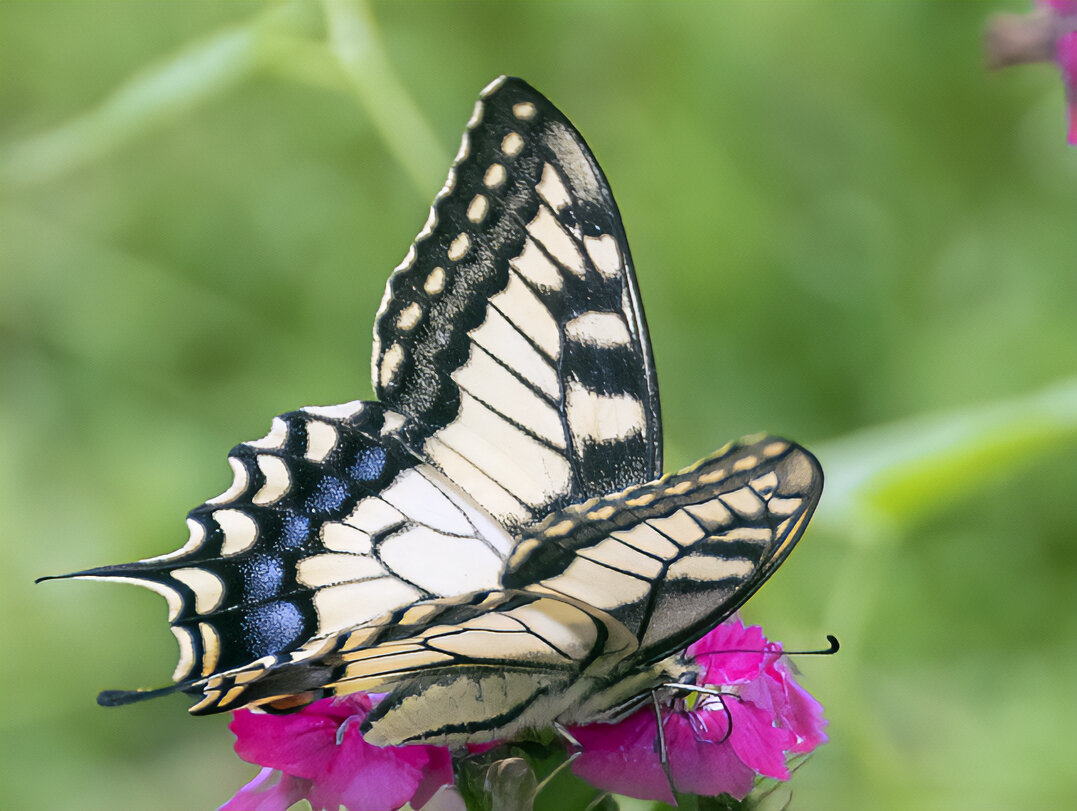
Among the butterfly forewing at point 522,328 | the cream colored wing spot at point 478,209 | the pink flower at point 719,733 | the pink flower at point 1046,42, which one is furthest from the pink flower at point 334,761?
the pink flower at point 1046,42

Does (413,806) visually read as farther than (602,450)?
No

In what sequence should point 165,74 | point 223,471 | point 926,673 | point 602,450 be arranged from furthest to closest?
point 223,471 < point 926,673 < point 165,74 < point 602,450

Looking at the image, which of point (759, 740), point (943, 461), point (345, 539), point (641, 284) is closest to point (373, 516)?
point (345, 539)

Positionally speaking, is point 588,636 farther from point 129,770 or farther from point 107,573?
point 129,770

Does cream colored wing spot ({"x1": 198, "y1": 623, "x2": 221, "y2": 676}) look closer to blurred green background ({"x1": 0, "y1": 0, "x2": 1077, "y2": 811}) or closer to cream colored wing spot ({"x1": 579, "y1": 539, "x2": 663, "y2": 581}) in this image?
cream colored wing spot ({"x1": 579, "y1": 539, "x2": 663, "y2": 581})

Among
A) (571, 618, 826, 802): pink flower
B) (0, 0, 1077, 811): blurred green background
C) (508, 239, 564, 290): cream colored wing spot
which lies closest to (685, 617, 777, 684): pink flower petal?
(571, 618, 826, 802): pink flower

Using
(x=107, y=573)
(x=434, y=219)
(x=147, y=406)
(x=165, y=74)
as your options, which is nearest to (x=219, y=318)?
(x=147, y=406)

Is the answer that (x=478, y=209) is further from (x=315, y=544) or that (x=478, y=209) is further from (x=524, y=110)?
(x=315, y=544)
